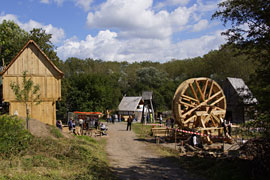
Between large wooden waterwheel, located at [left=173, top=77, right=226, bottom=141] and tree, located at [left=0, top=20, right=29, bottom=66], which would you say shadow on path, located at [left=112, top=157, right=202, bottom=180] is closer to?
large wooden waterwheel, located at [left=173, top=77, right=226, bottom=141]

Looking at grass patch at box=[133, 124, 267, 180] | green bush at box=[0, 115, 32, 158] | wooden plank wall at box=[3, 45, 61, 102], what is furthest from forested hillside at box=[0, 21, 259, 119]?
green bush at box=[0, 115, 32, 158]

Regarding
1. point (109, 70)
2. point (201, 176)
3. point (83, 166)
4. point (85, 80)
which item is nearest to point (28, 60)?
point (83, 166)

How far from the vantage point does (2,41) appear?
107 ft

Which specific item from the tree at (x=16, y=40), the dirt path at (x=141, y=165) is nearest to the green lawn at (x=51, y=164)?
the dirt path at (x=141, y=165)

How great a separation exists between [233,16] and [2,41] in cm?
3137

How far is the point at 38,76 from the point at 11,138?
479 inches

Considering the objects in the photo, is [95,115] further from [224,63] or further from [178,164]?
[224,63]

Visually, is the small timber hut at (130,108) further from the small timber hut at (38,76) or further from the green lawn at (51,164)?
the green lawn at (51,164)

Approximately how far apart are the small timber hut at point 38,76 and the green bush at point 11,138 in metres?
10.3

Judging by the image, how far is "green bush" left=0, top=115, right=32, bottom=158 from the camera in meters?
10.9

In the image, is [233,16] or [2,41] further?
[2,41]

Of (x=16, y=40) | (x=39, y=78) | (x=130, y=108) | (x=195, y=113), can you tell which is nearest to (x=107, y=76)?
(x=130, y=108)

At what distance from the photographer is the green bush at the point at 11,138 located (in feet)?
35.7

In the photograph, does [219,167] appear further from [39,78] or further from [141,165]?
[39,78]
